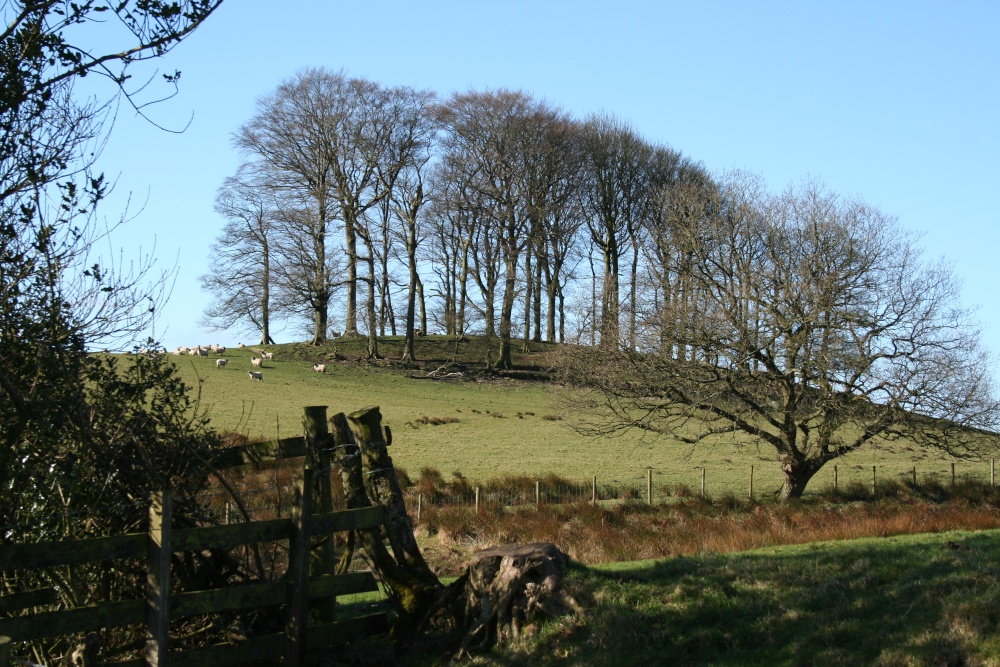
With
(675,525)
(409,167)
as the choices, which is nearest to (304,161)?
(409,167)

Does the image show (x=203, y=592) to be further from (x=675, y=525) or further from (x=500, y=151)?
(x=500, y=151)

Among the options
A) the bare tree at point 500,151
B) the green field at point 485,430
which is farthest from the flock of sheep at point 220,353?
the bare tree at point 500,151

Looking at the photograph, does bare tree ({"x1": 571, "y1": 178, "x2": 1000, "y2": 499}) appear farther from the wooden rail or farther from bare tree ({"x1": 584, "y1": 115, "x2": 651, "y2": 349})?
bare tree ({"x1": 584, "y1": 115, "x2": 651, "y2": 349})

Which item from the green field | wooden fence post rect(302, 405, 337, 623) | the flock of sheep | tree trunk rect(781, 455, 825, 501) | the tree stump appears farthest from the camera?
the flock of sheep

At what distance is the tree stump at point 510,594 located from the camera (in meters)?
9.10

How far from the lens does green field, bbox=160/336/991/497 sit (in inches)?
1281

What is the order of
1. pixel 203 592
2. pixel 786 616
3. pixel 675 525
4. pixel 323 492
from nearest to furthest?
pixel 203 592
pixel 786 616
pixel 323 492
pixel 675 525

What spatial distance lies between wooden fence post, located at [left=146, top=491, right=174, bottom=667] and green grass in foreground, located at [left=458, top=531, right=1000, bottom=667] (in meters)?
2.64

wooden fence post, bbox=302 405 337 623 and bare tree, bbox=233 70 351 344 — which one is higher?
bare tree, bbox=233 70 351 344

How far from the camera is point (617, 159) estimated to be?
65938 millimetres

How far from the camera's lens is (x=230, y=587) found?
28.6 feet

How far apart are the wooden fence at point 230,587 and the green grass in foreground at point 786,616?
1322 millimetres

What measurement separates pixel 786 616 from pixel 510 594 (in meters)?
2.57

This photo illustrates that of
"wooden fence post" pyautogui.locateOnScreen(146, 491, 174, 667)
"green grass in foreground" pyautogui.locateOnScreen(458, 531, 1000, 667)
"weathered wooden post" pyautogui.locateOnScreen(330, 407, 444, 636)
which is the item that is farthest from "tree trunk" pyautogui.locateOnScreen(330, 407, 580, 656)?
"wooden fence post" pyautogui.locateOnScreen(146, 491, 174, 667)
